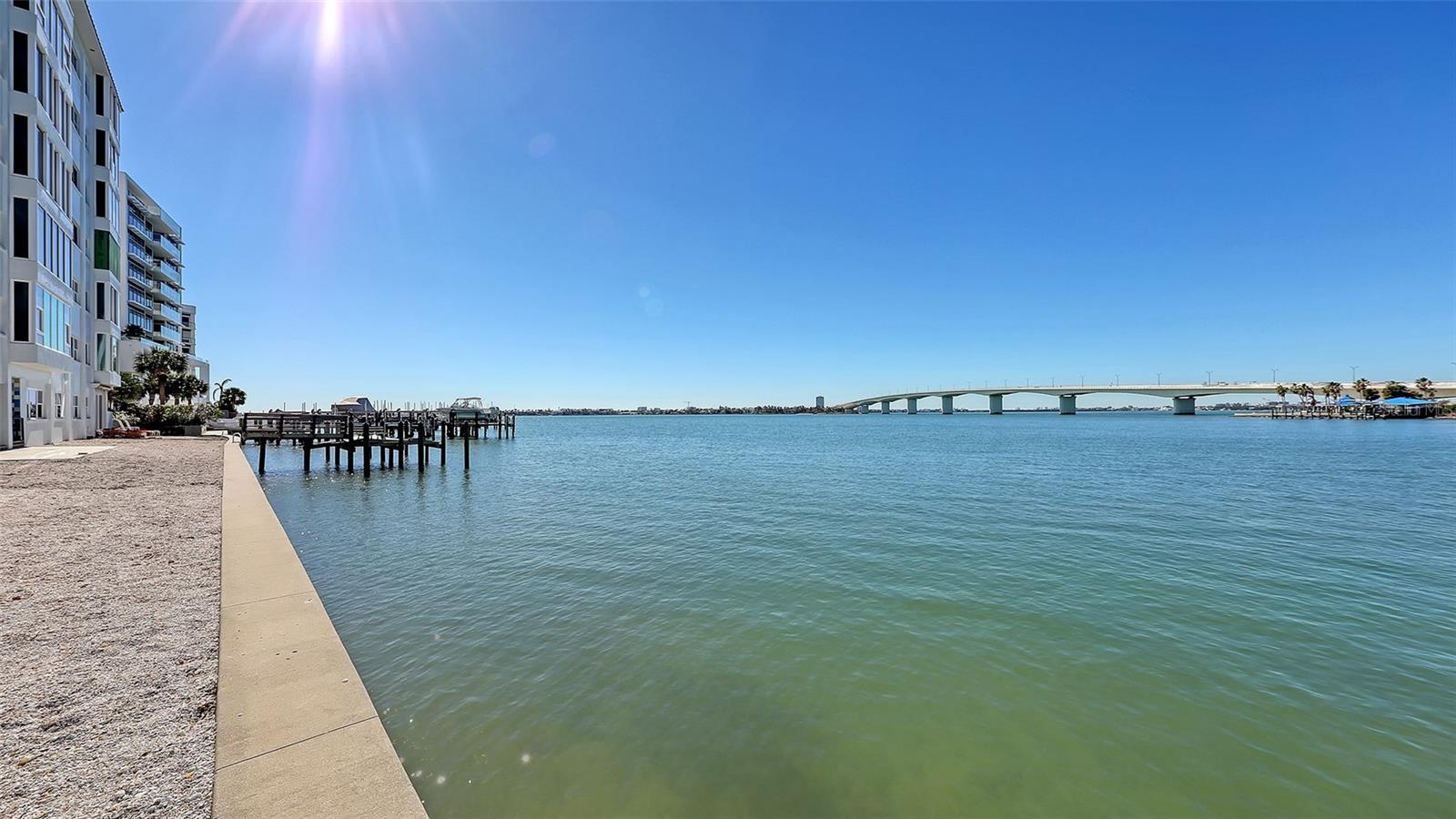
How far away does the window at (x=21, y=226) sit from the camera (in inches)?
957

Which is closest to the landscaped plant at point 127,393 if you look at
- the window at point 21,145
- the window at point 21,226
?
the window at point 21,226

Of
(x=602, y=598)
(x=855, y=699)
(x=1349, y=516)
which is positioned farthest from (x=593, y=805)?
(x=1349, y=516)

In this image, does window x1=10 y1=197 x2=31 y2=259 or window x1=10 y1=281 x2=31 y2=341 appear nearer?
window x1=10 y1=281 x2=31 y2=341

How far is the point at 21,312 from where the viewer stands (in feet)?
79.7

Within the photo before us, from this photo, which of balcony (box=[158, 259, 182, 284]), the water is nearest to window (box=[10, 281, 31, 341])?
the water

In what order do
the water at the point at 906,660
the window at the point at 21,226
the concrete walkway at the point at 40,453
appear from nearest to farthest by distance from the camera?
the water at the point at 906,660
the concrete walkway at the point at 40,453
the window at the point at 21,226

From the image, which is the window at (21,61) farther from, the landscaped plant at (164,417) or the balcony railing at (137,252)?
the balcony railing at (137,252)

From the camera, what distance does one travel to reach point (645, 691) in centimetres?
676

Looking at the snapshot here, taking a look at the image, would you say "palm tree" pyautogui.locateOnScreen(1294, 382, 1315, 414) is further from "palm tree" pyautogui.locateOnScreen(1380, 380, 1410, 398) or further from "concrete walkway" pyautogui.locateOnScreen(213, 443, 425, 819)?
"concrete walkway" pyautogui.locateOnScreen(213, 443, 425, 819)

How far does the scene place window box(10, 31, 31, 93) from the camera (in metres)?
24.6

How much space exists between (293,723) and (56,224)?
39.8 meters

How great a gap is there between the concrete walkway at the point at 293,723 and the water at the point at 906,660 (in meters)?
1.15

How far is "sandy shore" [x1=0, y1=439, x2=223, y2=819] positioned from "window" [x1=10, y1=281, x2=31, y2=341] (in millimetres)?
20883

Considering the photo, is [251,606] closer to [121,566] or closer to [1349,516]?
[121,566]
